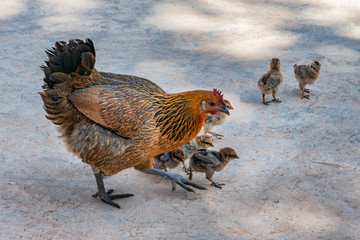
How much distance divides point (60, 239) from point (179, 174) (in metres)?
1.67

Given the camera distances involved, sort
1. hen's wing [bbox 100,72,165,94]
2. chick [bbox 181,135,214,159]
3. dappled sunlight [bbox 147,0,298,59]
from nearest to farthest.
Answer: hen's wing [bbox 100,72,165,94], chick [bbox 181,135,214,159], dappled sunlight [bbox 147,0,298,59]

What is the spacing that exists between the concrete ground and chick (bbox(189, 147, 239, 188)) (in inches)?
7.7

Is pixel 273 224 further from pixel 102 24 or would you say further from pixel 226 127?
pixel 102 24

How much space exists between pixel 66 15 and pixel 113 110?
555 cm

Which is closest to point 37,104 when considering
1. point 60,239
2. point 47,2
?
point 60,239

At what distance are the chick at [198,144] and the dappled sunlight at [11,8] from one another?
5.50m

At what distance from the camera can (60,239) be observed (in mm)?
4168

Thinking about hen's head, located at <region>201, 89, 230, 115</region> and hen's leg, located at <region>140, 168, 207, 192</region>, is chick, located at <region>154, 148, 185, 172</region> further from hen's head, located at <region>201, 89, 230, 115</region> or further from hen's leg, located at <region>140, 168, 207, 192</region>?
hen's head, located at <region>201, 89, 230, 115</region>

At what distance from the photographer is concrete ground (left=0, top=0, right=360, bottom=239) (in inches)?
174

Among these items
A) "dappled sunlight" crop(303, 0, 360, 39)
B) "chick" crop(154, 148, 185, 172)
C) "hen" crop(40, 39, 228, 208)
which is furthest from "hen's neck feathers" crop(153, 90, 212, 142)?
"dappled sunlight" crop(303, 0, 360, 39)

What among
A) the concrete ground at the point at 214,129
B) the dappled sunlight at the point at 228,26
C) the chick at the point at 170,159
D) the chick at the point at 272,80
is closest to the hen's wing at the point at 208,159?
the chick at the point at 170,159

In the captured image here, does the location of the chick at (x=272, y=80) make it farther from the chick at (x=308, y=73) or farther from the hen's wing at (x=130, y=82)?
the hen's wing at (x=130, y=82)

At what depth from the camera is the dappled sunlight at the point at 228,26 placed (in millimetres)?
8125

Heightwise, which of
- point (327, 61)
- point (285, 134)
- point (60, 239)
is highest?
point (327, 61)
